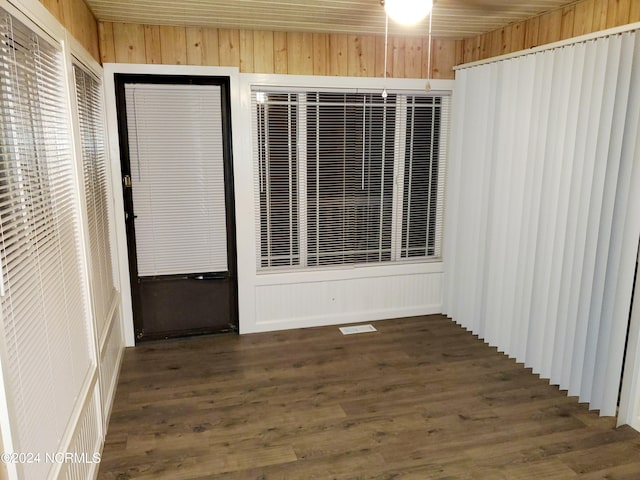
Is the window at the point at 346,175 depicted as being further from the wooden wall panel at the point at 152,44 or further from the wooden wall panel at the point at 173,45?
the wooden wall panel at the point at 152,44

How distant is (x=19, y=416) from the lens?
4.82 ft

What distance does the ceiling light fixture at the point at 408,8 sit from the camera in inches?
79.2

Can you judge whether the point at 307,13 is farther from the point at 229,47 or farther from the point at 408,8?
the point at 408,8

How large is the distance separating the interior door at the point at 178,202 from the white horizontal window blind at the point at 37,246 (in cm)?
148

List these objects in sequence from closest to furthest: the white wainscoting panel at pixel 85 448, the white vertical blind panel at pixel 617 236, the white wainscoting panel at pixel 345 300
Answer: the white wainscoting panel at pixel 85 448
the white vertical blind panel at pixel 617 236
the white wainscoting panel at pixel 345 300

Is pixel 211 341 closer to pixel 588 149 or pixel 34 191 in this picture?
pixel 34 191

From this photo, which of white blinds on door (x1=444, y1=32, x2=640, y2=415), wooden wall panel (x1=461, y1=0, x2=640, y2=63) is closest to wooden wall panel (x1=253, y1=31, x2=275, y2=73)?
white blinds on door (x1=444, y1=32, x2=640, y2=415)

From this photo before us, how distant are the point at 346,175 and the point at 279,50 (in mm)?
1168

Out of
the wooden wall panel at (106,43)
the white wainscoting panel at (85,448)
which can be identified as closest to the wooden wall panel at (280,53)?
the wooden wall panel at (106,43)

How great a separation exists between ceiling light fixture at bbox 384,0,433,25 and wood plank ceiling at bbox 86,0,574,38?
1084 mm

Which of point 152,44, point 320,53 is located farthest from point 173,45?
point 320,53

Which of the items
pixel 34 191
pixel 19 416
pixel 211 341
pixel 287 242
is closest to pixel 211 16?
pixel 287 242

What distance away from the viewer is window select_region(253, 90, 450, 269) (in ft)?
13.3

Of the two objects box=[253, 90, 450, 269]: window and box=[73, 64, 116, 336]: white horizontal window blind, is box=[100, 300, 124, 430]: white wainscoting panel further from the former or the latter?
box=[253, 90, 450, 269]: window
